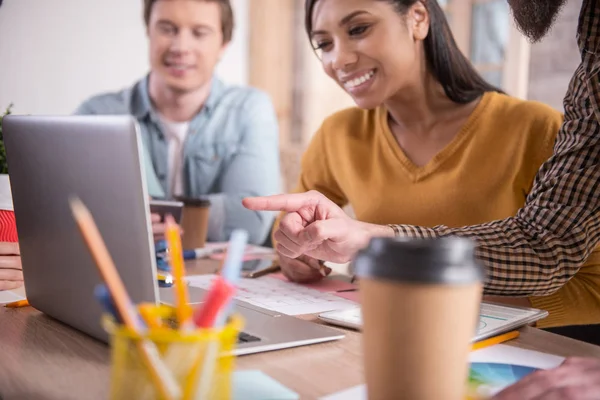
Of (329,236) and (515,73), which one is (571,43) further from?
(329,236)

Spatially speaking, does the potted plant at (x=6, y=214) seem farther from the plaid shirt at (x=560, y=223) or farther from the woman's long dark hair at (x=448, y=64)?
the woman's long dark hair at (x=448, y=64)

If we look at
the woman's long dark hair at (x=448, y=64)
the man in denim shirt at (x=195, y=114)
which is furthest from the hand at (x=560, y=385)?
the man in denim shirt at (x=195, y=114)

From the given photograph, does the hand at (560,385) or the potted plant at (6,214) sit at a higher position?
the potted plant at (6,214)

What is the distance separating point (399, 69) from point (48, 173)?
0.94m

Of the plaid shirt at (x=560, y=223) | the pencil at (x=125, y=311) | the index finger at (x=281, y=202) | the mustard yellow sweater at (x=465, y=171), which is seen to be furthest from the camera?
the mustard yellow sweater at (x=465, y=171)

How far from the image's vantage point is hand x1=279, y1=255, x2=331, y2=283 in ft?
3.69

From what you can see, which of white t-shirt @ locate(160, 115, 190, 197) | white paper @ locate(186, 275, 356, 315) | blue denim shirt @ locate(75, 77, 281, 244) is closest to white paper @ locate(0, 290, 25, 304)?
white paper @ locate(186, 275, 356, 315)

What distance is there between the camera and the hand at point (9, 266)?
102 cm

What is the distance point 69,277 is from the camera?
2.41 feet

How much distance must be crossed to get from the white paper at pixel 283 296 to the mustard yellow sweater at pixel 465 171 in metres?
0.44

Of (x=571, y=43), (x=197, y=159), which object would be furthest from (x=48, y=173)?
(x=571, y=43)

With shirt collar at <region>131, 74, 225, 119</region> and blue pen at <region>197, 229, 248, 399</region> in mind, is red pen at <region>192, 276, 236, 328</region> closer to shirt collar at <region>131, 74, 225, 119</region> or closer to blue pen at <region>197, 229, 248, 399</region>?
blue pen at <region>197, 229, 248, 399</region>

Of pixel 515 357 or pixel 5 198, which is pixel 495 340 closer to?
pixel 515 357

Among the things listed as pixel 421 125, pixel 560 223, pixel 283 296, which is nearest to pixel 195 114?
pixel 421 125
